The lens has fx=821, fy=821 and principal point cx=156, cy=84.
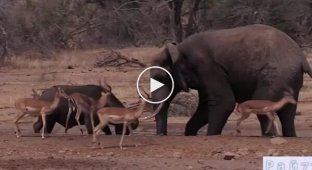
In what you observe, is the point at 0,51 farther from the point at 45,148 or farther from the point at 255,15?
the point at 45,148

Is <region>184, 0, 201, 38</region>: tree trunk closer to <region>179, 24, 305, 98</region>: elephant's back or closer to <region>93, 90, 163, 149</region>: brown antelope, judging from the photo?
<region>179, 24, 305, 98</region>: elephant's back

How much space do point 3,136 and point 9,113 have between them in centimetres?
806

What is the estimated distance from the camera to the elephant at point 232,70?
16.4 meters

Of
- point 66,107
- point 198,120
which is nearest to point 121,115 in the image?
point 66,107

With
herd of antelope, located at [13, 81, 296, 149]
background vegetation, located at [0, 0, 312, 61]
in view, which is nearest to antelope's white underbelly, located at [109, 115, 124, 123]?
herd of antelope, located at [13, 81, 296, 149]

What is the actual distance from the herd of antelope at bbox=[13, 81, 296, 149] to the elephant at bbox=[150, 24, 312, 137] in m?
0.44

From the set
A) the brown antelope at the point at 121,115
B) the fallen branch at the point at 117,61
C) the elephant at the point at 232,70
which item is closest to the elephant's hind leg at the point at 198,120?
the elephant at the point at 232,70

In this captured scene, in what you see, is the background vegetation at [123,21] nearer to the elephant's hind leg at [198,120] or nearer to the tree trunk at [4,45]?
the tree trunk at [4,45]

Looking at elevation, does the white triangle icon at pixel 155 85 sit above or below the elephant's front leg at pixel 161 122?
above

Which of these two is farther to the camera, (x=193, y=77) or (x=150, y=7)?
(x=150, y=7)

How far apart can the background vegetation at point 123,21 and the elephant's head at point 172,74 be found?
60.3 feet

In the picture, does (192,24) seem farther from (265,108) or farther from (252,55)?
(265,108)

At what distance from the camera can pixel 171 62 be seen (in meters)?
17.9

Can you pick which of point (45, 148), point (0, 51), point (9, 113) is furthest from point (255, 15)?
point (45, 148)
